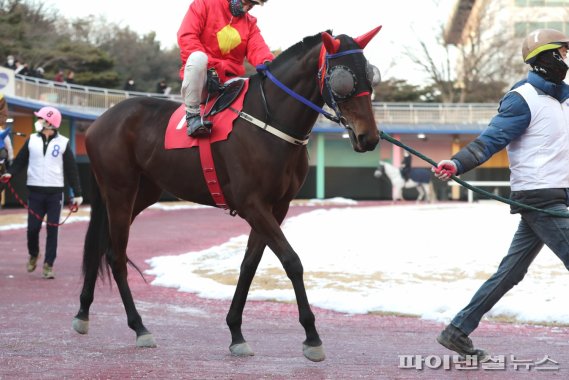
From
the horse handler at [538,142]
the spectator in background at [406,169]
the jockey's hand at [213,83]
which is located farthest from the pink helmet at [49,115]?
the spectator in background at [406,169]

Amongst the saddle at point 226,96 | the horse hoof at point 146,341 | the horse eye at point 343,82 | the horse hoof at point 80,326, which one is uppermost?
the horse eye at point 343,82

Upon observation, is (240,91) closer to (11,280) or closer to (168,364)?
(168,364)

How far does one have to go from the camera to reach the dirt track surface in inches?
198

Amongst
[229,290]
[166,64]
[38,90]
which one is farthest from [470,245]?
[166,64]

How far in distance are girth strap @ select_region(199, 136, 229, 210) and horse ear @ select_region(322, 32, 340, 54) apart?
3.90ft

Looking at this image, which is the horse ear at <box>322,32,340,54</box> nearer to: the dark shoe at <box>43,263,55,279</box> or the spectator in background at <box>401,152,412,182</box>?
the dark shoe at <box>43,263,55,279</box>

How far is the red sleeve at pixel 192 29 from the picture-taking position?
6.01 m

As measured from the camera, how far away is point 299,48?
5.73 meters

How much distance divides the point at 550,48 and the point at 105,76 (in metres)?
45.9

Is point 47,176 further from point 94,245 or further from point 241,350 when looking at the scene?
point 241,350

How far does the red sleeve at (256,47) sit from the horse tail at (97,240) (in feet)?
6.06

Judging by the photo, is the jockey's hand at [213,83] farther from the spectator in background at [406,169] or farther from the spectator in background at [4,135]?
the spectator in background at [406,169]

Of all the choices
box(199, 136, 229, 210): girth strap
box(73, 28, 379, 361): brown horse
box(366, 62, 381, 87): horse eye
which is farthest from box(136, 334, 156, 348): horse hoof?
box(366, 62, 381, 87): horse eye

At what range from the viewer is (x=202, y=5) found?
606 centimetres
